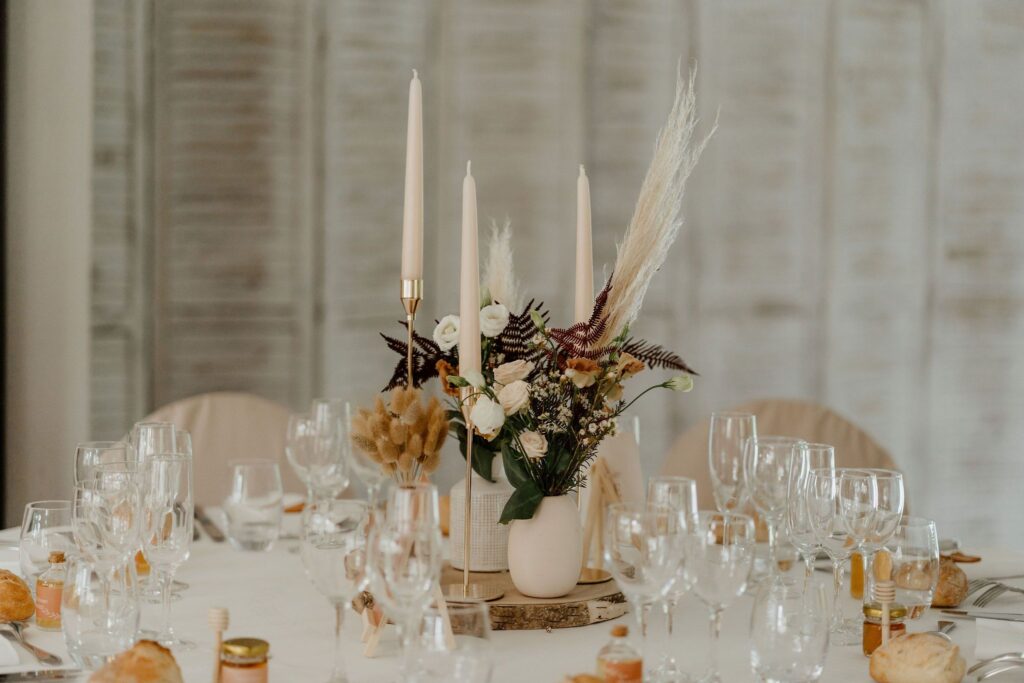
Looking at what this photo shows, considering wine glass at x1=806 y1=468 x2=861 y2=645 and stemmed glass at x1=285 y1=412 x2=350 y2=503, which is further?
stemmed glass at x1=285 y1=412 x2=350 y2=503

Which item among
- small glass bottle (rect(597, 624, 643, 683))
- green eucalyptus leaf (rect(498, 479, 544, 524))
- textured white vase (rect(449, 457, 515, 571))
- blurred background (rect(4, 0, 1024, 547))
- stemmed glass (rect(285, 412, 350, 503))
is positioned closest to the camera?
small glass bottle (rect(597, 624, 643, 683))

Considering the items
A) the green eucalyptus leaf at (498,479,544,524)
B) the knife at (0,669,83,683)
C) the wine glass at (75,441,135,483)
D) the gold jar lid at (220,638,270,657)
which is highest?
the wine glass at (75,441,135,483)

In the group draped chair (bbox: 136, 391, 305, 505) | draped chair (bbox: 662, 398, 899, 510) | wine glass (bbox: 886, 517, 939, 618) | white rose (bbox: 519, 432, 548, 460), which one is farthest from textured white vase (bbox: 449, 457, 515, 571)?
draped chair (bbox: 136, 391, 305, 505)

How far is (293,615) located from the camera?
1.55 m

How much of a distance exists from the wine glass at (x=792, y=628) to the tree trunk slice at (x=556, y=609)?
383mm

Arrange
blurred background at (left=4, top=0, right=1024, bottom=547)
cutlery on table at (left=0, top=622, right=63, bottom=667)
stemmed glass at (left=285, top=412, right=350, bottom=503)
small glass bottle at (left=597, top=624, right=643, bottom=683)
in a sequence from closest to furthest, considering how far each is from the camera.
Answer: small glass bottle at (left=597, top=624, right=643, bottom=683)
cutlery on table at (left=0, top=622, right=63, bottom=667)
stemmed glass at (left=285, top=412, right=350, bottom=503)
blurred background at (left=4, top=0, right=1024, bottom=547)

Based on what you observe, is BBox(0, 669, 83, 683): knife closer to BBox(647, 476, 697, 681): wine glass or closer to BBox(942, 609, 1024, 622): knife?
BBox(647, 476, 697, 681): wine glass

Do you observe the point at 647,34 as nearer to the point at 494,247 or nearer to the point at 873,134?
the point at 873,134

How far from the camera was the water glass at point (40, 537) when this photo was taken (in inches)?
58.1

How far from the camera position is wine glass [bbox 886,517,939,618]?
1.42 m

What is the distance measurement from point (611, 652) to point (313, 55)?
259 centimetres

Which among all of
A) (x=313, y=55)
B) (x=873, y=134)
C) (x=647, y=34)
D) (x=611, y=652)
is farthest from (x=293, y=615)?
(x=873, y=134)

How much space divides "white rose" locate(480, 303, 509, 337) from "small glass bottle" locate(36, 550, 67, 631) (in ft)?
2.04

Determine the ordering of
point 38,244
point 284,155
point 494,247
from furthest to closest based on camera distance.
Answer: point 284,155 → point 38,244 → point 494,247
